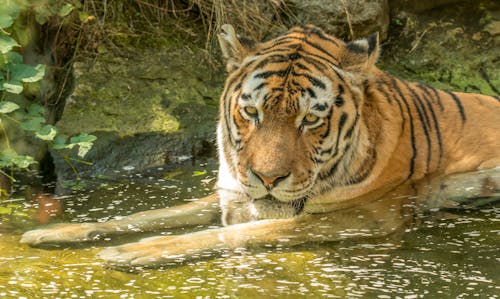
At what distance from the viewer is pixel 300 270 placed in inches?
140

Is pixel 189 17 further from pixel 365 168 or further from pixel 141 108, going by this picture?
pixel 365 168

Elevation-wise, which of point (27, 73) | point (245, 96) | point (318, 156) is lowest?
point (318, 156)

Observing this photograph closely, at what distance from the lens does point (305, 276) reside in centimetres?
348

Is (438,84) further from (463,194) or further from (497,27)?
(463,194)

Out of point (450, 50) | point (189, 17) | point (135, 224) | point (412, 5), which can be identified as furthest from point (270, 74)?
point (412, 5)

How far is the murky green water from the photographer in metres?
3.29

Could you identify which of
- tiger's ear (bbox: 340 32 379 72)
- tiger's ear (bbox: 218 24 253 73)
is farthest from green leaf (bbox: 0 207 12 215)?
tiger's ear (bbox: 340 32 379 72)

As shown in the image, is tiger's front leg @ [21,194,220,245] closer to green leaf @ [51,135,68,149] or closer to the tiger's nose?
the tiger's nose

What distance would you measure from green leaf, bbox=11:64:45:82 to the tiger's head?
3.20 ft

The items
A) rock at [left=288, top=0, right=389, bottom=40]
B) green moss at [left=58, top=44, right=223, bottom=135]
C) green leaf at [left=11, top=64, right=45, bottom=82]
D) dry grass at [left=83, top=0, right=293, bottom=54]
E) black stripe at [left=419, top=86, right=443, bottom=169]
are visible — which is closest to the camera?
green leaf at [left=11, top=64, right=45, bottom=82]

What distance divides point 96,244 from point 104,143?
5.45ft

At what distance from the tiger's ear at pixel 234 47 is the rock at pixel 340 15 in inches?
87.6

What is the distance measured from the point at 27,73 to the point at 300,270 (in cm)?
204

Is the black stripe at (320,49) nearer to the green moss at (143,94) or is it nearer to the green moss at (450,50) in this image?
the green moss at (143,94)
